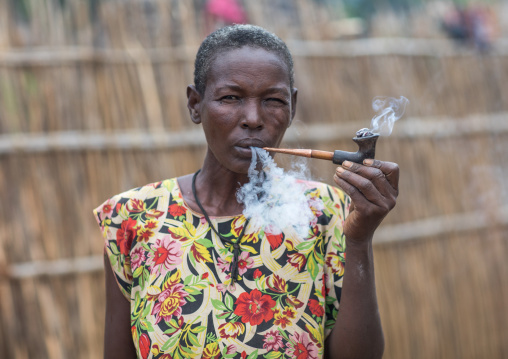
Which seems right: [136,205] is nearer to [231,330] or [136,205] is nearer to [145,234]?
[145,234]

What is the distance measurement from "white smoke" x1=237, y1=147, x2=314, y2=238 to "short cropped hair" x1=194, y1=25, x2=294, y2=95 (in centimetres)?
30

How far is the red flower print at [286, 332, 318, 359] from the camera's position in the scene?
1.76 meters

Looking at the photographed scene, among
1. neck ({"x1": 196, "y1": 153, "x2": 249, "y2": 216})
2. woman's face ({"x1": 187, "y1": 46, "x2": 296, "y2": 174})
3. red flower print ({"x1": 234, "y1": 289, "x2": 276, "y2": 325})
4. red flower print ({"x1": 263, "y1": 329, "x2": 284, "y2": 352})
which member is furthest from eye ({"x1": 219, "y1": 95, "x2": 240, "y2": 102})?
red flower print ({"x1": 263, "y1": 329, "x2": 284, "y2": 352})

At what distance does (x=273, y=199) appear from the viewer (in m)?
1.96

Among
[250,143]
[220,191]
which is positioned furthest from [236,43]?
[220,191]

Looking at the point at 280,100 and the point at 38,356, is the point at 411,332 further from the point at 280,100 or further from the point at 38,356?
the point at 280,100

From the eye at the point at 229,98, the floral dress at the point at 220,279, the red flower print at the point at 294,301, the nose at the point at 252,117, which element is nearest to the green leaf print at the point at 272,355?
the floral dress at the point at 220,279

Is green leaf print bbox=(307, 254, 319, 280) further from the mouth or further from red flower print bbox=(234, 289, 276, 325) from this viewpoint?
the mouth

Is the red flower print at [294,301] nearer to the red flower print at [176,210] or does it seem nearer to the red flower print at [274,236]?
the red flower print at [274,236]

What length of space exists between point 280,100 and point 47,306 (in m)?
2.58

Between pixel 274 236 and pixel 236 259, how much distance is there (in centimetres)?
15

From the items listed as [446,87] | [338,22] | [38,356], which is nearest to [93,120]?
[38,356]

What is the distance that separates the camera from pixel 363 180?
1.59 metres

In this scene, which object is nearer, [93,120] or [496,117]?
[93,120]
